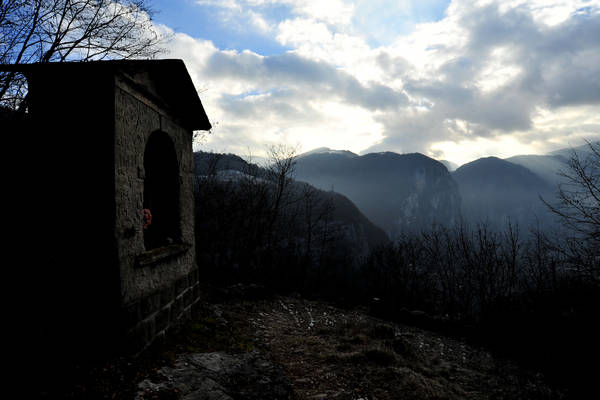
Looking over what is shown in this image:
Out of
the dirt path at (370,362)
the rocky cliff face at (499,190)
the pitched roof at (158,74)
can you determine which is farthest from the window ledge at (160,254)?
the rocky cliff face at (499,190)

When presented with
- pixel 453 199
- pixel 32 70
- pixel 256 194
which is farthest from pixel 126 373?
pixel 453 199

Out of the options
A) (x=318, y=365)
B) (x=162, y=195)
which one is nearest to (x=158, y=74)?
(x=162, y=195)

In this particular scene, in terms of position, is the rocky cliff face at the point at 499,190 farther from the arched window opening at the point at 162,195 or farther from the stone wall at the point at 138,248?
the stone wall at the point at 138,248

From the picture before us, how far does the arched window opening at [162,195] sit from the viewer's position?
5.57m

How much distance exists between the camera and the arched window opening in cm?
557

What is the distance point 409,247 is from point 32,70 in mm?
18089

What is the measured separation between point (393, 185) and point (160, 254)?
121942 mm

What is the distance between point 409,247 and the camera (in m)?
18.4

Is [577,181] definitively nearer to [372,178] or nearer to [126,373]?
[126,373]

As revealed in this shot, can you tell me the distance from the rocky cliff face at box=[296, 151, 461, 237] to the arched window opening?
3785 inches

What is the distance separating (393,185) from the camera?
12025 cm

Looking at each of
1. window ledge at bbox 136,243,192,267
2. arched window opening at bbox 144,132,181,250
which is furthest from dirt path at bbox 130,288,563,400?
arched window opening at bbox 144,132,181,250

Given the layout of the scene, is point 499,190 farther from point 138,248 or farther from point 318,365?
point 138,248

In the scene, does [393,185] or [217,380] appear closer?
[217,380]
